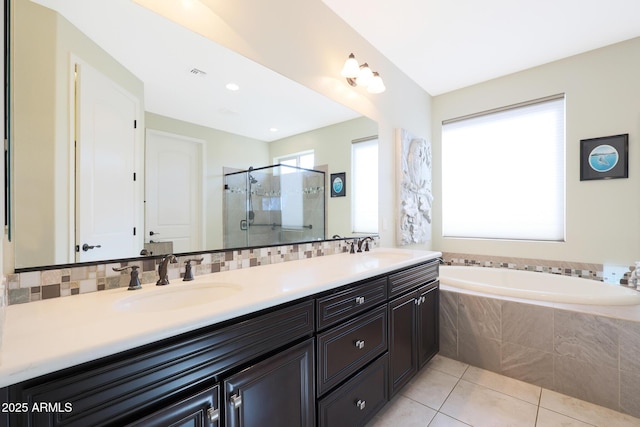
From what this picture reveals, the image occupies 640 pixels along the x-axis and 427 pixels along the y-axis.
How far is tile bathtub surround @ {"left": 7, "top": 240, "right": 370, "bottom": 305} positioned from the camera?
2.91 feet

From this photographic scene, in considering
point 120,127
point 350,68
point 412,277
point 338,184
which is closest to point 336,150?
point 338,184

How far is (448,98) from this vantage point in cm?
332

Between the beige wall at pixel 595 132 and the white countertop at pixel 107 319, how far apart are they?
2572mm

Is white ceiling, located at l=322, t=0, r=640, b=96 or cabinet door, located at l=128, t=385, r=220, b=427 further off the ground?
white ceiling, located at l=322, t=0, r=640, b=96

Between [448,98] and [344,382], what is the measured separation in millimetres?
3313

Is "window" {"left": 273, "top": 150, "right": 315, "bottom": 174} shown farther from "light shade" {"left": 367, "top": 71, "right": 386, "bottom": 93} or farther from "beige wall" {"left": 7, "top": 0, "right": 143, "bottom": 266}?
"beige wall" {"left": 7, "top": 0, "right": 143, "bottom": 266}

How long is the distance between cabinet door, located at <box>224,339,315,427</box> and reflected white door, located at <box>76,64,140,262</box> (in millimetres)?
693

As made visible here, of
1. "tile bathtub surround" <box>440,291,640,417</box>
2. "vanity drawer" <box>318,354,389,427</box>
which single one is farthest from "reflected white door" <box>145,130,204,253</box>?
"tile bathtub surround" <box>440,291,640,417</box>

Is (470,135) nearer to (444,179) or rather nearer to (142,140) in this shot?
(444,179)

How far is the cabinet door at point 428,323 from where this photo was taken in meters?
1.88

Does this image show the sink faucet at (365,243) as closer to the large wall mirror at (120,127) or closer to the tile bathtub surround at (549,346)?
the tile bathtub surround at (549,346)

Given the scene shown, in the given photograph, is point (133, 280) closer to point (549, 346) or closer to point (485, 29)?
point (549, 346)

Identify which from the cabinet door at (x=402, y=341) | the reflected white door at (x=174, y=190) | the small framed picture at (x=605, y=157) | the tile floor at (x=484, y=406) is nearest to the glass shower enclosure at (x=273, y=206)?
the reflected white door at (x=174, y=190)

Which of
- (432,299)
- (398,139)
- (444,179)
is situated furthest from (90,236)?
(444,179)
